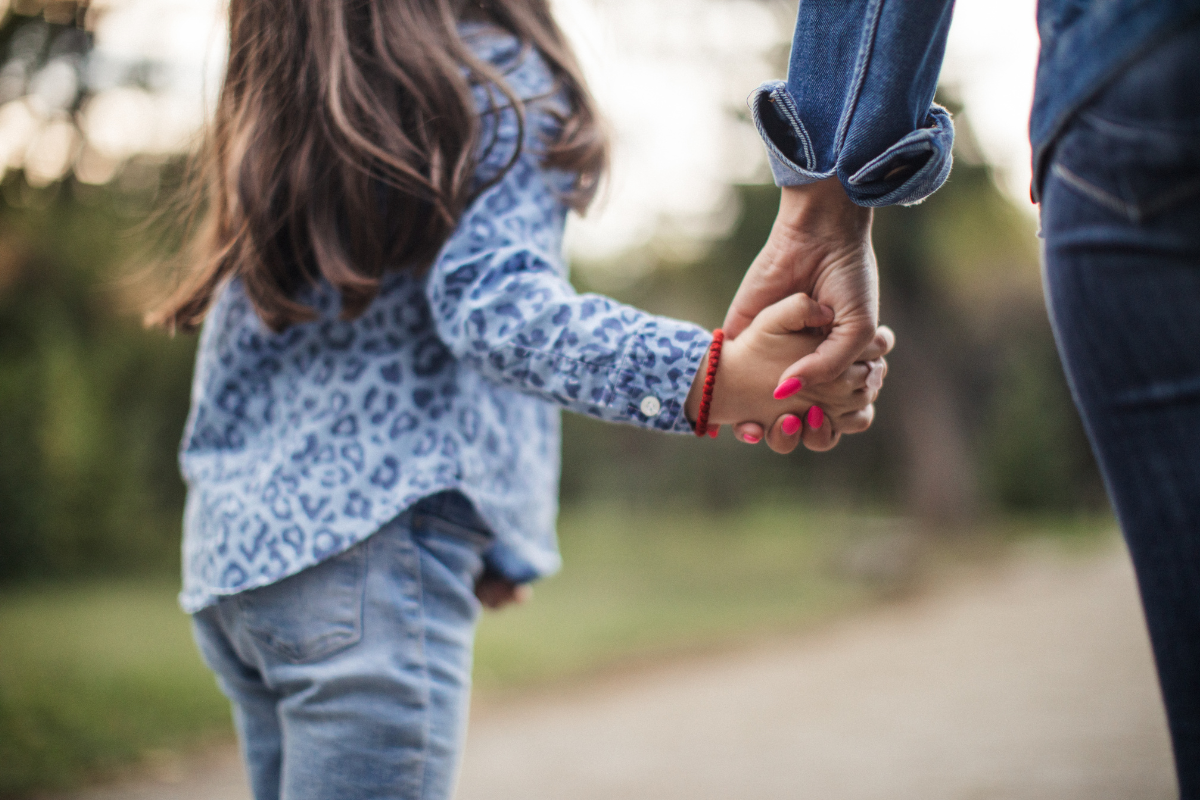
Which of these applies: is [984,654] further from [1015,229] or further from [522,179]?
[1015,229]

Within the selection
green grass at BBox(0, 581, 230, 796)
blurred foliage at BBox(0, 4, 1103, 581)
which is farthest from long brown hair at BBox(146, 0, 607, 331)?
blurred foliage at BBox(0, 4, 1103, 581)

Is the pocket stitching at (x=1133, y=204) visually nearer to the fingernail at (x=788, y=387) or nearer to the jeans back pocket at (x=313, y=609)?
the fingernail at (x=788, y=387)

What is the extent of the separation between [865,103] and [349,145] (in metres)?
0.74

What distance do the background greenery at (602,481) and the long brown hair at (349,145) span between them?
487 mm

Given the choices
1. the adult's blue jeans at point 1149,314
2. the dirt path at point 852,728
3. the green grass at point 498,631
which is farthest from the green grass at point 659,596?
the adult's blue jeans at point 1149,314

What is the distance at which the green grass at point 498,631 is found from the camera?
16.1ft

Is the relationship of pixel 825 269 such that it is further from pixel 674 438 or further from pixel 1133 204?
pixel 674 438

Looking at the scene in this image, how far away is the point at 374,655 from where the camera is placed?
4.20 feet

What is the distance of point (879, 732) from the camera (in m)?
5.00

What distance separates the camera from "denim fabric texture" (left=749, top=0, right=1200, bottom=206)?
1.20 metres

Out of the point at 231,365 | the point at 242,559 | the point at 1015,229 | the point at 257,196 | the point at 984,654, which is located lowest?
the point at 984,654

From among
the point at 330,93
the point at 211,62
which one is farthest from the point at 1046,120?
the point at 211,62

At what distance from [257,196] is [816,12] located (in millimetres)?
879

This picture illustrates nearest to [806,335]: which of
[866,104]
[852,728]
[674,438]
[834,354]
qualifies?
[834,354]
